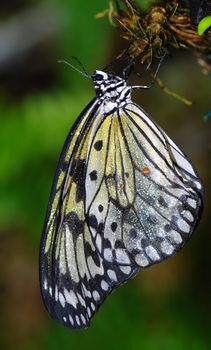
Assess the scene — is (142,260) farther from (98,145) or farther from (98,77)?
(98,77)

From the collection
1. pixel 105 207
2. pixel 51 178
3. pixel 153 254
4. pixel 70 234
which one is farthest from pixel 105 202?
pixel 51 178

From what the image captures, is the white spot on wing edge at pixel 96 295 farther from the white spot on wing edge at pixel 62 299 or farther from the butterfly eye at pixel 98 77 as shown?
the butterfly eye at pixel 98 77

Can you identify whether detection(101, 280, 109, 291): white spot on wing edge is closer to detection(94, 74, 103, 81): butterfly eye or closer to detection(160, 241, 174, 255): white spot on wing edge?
detection(160, 241, 174, 255): white spot on wing edge

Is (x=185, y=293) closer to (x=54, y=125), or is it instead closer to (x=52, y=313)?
(x=54, y=125)

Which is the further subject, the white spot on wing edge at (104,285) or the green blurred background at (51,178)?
the green blurred background at (51,178)

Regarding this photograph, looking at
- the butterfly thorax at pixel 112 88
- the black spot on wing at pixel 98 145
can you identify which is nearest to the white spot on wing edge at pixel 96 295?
the black spot on wing at pixel 98 145

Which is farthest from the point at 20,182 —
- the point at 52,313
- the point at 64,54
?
the point at 52,313

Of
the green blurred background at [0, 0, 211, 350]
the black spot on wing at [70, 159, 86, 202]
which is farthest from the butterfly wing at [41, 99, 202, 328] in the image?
the green blurred background at [0, 0, 211, 350]
